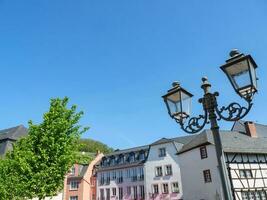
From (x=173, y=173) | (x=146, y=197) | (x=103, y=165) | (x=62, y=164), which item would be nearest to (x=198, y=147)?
(x=173, y=173)

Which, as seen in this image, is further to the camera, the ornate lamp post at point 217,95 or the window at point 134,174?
the window at point 134,174

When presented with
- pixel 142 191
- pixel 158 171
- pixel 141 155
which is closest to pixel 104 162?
pixel 141 155

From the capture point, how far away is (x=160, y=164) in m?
44.4

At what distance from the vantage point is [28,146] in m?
16.2

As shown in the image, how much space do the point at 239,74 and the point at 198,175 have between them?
28724 mm

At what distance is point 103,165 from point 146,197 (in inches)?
490

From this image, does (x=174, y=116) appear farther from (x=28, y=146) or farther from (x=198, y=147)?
(x=198, y=147)

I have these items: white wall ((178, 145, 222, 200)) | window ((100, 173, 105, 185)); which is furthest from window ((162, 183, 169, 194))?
window ((100, 173, 105, 185))

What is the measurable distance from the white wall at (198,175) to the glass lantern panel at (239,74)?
86.1ft

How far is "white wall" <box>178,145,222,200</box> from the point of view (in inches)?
1202

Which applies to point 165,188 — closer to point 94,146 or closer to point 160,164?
point 160,164

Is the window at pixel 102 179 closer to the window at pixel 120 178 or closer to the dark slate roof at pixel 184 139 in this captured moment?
the window at pixel 120 178

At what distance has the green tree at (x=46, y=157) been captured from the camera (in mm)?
15266

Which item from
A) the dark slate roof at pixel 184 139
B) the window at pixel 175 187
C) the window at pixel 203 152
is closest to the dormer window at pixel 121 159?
the dark slate roof at pixel 184 139
